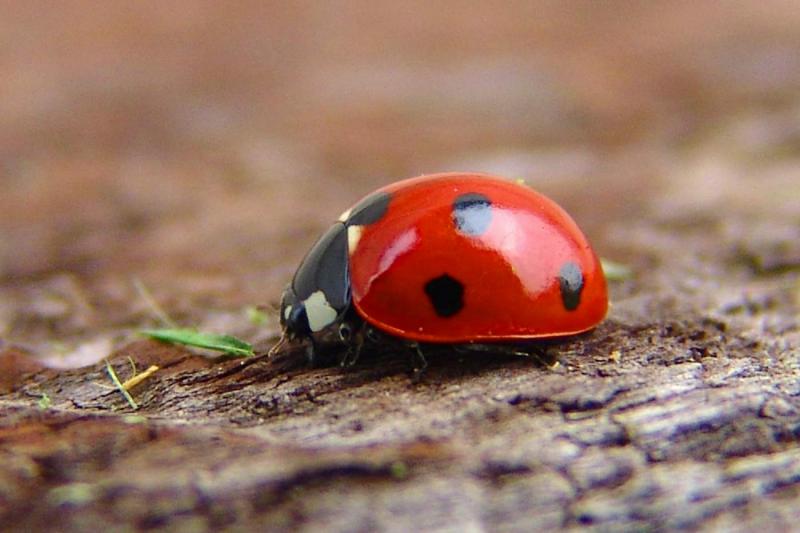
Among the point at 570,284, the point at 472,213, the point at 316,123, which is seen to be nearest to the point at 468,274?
the point at 472,213

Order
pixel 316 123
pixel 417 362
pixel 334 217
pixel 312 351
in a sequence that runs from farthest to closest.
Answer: pixel 316 123, pixel 334 217, pixel 312 351, pixel 417 362

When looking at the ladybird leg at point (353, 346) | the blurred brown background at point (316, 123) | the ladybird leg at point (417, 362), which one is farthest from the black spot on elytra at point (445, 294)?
the blurred brown background at point (316, 123)

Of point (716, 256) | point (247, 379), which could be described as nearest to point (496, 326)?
point (247, 379)

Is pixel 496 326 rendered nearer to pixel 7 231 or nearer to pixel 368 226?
pixel 368 226

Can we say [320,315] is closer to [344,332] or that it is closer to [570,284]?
[344,332]

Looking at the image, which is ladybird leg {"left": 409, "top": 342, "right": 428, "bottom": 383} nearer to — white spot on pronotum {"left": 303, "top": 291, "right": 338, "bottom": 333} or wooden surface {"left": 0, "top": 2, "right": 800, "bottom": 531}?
wooden surface {"left": 0, "top": 2, "right": 800, "bottom": 531}

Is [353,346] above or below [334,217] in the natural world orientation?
below

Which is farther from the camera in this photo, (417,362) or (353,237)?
(353,237)
